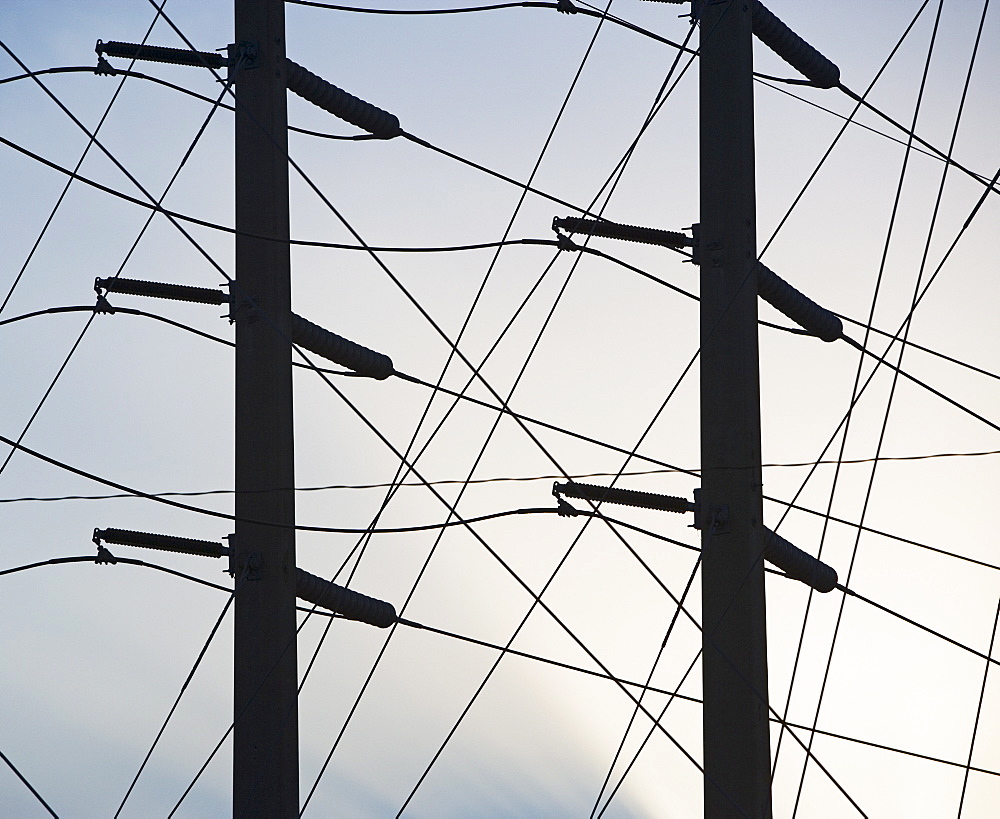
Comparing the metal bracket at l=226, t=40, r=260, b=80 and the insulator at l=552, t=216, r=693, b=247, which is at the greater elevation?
the insulator at l=552, t=216, r=693, b=247

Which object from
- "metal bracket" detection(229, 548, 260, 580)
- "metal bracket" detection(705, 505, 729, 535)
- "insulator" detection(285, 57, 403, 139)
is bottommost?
"metal bracket" detection(229, 548, 260, 580)

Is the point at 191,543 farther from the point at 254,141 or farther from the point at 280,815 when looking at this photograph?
the point at 254,141

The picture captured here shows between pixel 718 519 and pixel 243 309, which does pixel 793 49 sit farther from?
pixel 243 309

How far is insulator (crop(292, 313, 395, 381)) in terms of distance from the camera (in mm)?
10836

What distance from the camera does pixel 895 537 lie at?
1377 cm

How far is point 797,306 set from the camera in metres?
12.8

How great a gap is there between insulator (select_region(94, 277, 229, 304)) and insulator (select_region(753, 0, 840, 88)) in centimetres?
453

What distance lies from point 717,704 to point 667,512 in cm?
138

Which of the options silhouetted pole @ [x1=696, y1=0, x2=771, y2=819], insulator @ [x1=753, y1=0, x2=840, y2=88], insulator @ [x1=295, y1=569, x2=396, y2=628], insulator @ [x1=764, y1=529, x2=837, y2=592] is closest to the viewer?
silhouetted pole @ [x1=696, y1=0, x2=771, y2=819]

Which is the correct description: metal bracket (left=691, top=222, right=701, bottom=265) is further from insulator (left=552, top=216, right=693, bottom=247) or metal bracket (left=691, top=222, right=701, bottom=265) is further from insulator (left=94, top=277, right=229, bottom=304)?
insulator (left=94, top=277, right=229, bottom=304)

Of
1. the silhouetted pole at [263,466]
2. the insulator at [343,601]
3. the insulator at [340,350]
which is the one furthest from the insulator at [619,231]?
the insulator at [343,601]

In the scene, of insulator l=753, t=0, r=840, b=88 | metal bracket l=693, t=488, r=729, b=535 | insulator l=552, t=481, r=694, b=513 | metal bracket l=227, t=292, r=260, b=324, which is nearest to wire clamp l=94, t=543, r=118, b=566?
metal bracket l=227, t=292, r=260, b=324

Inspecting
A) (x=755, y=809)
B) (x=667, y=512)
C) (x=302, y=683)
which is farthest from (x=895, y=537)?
(x=302, y=683)

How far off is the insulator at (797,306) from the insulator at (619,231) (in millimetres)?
639
